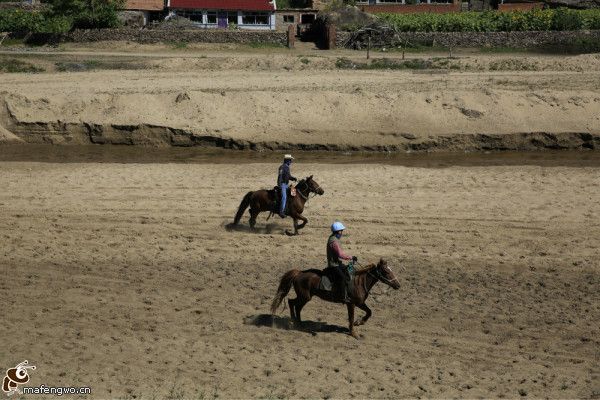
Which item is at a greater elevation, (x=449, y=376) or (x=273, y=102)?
(x=273, y=102)

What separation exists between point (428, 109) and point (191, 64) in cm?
1551

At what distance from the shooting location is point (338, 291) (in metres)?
18.2

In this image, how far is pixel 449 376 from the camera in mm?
16656

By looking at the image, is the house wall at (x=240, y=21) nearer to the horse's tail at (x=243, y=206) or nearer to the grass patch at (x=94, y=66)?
the grass patch at (x=94, y=66)

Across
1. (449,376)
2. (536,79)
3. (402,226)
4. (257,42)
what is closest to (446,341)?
(449,376)

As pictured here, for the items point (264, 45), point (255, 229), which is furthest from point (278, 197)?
point (264, 45)

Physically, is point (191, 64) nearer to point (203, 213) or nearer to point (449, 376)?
point (203, 213)

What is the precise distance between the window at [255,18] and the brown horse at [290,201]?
1793 inches

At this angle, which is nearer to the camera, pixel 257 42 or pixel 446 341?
pixel 446 341

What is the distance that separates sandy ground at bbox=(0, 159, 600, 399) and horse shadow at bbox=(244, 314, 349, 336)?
6 centimetres

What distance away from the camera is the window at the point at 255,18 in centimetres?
6838

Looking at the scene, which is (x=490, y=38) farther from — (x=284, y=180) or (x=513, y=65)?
(x=284, y=180)

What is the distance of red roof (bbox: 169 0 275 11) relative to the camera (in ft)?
219

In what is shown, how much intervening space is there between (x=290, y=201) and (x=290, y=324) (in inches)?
224
